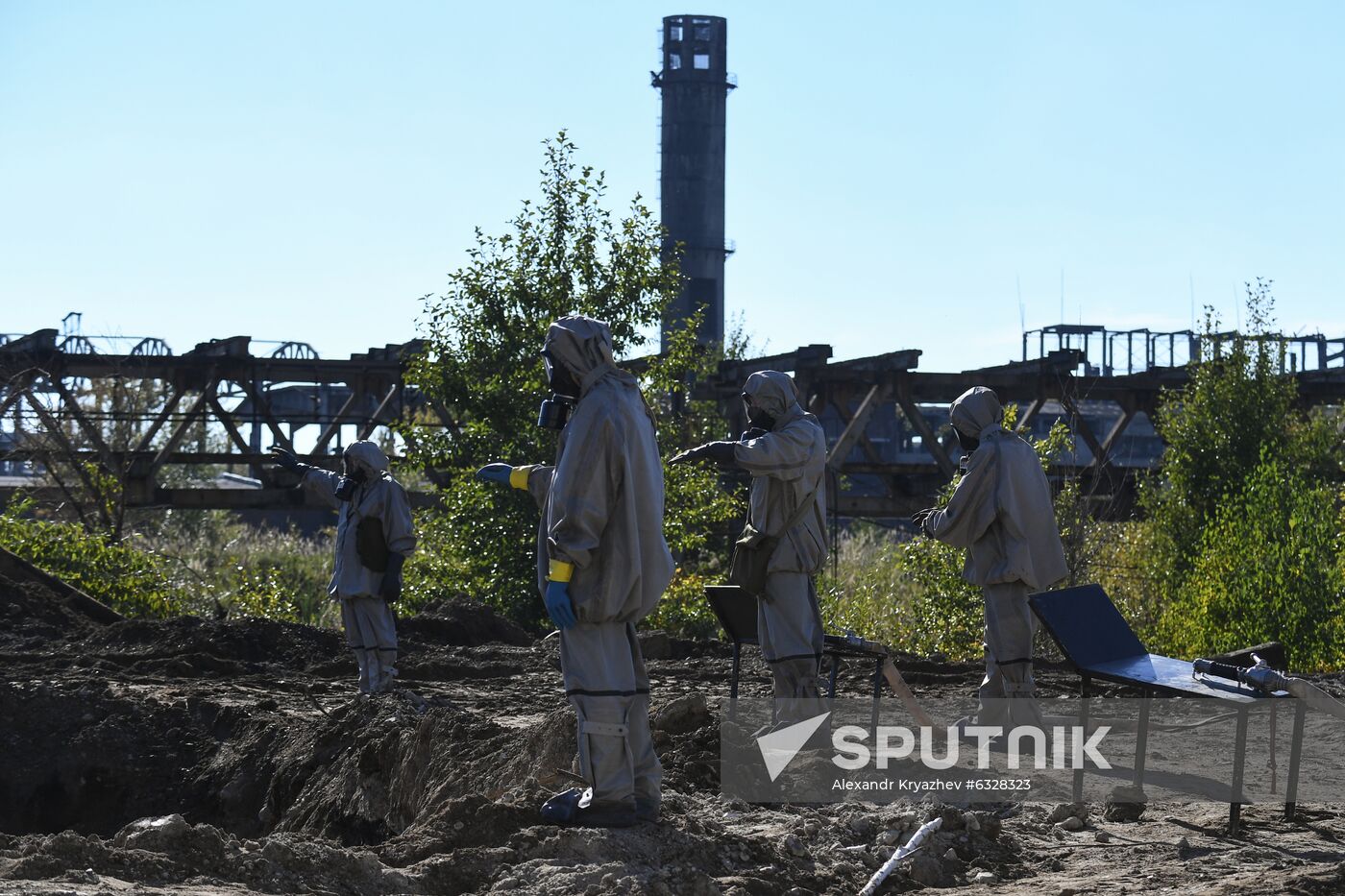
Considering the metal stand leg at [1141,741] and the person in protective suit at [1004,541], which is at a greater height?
the person in protective suit at [1004,541]

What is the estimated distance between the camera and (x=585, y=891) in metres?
5.13

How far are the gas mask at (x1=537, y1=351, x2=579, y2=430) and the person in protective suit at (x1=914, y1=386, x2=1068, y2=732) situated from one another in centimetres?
303

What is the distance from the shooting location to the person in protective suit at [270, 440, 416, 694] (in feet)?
35.1

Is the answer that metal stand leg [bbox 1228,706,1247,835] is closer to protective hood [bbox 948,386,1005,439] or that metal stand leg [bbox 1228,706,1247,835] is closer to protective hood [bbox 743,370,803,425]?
Answer: protective hood [bbox 948,386,1005,439]

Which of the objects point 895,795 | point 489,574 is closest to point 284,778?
point 895,795

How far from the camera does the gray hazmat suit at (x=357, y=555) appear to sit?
1070cm

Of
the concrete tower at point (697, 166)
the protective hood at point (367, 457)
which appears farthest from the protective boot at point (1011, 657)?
the concrete tower at point (697, 166)

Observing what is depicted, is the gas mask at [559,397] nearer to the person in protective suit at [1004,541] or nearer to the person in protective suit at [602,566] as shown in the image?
the person in protective suit at [602,566]

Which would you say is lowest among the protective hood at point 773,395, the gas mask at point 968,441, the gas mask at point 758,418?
the gas mask at point 968,441

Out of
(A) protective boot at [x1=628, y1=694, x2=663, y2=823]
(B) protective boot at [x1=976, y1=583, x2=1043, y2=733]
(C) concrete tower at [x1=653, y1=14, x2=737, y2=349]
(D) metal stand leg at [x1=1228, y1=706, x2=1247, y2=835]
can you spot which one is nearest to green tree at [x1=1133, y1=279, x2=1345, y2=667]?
(B) protective boot at [x1=976, y1=583, x2=1043, y2=733]

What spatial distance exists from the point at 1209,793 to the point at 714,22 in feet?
152

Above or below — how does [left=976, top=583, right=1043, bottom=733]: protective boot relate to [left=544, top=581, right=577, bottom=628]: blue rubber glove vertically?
below

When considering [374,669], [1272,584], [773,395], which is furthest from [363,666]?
[1272,584]

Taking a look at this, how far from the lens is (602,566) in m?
5.68
